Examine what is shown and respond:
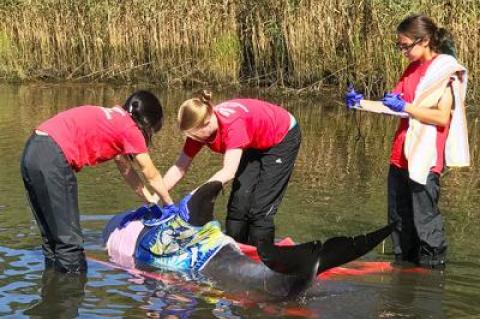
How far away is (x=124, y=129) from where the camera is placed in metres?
6.29

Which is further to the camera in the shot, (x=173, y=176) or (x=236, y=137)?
(x=173, y=176)

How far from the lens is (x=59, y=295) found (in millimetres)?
6270

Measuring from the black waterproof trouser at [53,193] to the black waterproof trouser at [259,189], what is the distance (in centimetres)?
157

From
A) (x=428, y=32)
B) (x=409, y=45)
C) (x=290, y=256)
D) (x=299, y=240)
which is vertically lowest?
(x=299, y=240)

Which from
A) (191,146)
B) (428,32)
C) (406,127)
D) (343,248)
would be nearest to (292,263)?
(343,248)

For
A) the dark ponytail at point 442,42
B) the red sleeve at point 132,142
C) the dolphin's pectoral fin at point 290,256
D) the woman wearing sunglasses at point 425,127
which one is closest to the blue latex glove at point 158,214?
the red sleeve at point 132,142

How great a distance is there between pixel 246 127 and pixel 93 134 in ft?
4.42

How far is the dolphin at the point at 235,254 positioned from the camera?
5.92 metres

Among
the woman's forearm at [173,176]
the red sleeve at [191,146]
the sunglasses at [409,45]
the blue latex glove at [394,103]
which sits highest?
the sunglasses at [409,45]

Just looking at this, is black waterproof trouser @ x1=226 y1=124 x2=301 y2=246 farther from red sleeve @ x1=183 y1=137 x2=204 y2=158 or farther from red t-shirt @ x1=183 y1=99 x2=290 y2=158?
red sleeve @ x1=183 y1=137 x2=204 y2=158

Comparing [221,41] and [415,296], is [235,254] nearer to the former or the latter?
[415,296]

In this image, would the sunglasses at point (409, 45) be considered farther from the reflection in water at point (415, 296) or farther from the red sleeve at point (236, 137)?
the reflection in water at point (415, 296)

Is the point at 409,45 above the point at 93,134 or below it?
above

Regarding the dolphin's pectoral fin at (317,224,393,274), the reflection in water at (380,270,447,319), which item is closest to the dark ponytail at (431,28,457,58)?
the dolphin's pectoral fin at (317,224,393,274)
